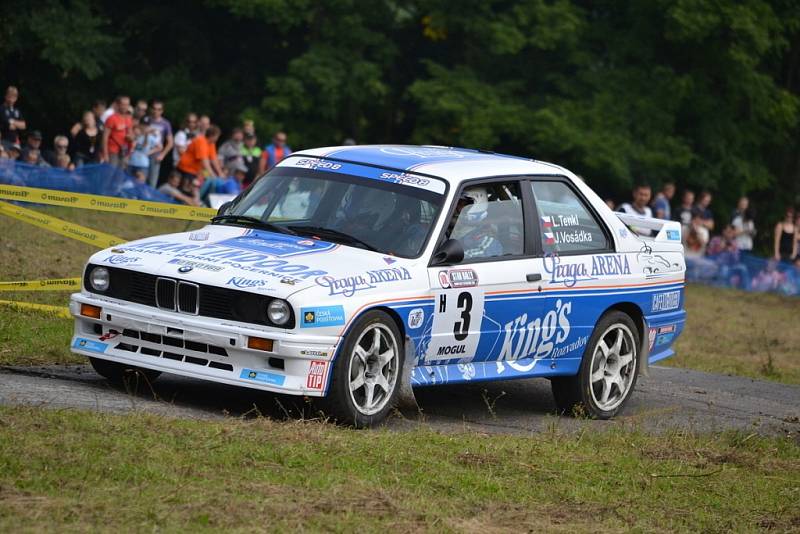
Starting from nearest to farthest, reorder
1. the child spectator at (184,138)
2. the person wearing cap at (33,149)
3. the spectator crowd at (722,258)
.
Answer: the person wearing cap at (33,149) → the child spectator at (184,138) → the spectator crowd at (722,258)

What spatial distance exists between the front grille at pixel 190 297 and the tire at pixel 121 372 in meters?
0.66

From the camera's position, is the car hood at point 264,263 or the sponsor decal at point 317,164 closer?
the car hood at point 264,263

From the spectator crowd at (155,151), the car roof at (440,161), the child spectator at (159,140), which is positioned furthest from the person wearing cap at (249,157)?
the car roof at (440,161)

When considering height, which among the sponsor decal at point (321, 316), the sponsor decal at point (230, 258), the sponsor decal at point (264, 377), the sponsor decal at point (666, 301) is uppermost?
the sponsor decal at point (230, 258)

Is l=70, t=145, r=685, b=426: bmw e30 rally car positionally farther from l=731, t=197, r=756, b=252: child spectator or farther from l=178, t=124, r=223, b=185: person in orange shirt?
l=731, t=197, r=756, b=252: child spectator

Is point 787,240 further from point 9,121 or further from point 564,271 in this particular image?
point 564,271

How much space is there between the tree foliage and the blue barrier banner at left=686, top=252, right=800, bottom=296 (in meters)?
3.28

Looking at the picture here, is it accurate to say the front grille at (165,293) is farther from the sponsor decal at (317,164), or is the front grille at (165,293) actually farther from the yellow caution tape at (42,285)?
the yellow caution tape at (42,285)

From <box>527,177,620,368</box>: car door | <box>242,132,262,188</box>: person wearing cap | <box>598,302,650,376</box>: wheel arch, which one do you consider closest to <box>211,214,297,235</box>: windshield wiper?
<box>527,177,620,368</box>: car door

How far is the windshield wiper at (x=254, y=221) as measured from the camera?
30.5 feet

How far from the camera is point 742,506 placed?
7.58 meters

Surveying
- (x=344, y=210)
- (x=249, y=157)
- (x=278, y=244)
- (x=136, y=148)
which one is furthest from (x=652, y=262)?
(x=249, y=157)

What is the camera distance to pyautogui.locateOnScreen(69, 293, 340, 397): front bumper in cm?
807

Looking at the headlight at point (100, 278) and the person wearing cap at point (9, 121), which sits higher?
the person wearing cap at point (9, 121)
